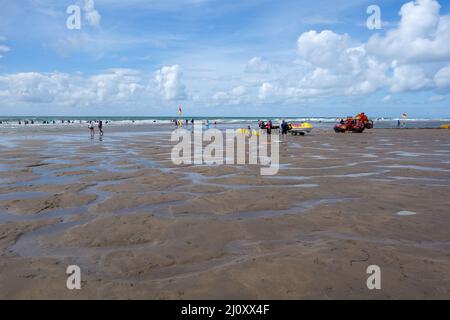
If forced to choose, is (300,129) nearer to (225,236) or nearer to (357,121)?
(357,121)

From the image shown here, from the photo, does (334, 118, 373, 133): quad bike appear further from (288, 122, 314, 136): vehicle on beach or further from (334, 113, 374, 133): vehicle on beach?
(288, 122, 314, 136): vehicle on beach

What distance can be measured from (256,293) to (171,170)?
11.4 meters

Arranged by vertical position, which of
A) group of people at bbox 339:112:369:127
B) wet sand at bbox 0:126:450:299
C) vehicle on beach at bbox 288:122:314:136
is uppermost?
group of people at bbox 339:112:369:127

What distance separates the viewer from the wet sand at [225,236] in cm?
477

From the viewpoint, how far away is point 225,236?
22.4 ft

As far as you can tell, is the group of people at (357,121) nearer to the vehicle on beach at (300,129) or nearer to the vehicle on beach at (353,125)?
the vehicle on beach at (353,125)

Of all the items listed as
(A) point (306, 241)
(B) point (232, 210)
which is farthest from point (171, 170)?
(A) point (306, 241)

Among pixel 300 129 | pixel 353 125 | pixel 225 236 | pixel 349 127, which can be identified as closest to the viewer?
pixel 225 236

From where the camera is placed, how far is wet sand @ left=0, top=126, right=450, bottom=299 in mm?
4770

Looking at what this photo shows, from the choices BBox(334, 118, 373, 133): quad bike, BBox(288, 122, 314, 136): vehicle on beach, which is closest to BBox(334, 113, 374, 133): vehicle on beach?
BBox(334, 118, 373, 133): quad bike

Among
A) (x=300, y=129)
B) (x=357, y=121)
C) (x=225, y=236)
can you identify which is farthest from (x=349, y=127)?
(x=225, y=236)
